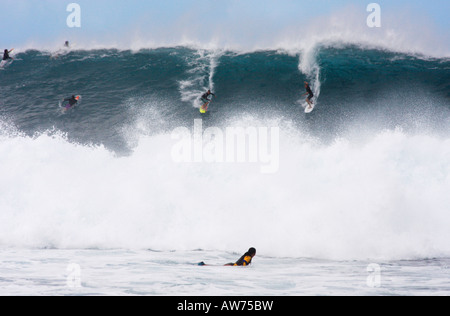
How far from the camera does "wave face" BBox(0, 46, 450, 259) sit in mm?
11305

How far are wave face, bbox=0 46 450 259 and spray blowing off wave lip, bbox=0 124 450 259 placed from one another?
0.05m

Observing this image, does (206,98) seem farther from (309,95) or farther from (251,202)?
(251,202)

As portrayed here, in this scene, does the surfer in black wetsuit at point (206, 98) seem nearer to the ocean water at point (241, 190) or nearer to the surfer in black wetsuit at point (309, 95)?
the ocean water at point (241, 190)

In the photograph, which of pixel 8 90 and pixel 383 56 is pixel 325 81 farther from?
pixel 8 90

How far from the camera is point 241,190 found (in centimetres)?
1275

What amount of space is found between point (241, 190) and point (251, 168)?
45.2 inches

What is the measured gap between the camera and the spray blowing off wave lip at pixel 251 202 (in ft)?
35.9

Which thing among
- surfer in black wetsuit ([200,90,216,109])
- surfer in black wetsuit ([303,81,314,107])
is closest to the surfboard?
surfer in black wetsuit ([200,90,216,109])

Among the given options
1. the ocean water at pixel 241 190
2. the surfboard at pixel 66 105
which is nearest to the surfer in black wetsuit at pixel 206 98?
the ocean water at pixel 241 190

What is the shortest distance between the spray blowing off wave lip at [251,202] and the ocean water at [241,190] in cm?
5

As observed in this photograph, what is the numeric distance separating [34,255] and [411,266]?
11165 millimetres

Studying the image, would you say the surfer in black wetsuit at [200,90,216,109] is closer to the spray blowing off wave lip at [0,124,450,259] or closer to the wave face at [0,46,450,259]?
the wave face at [0,46,450,259]

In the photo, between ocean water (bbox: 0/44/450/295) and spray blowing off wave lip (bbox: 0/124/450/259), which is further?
spray blowing off wave lip (bbox: 0/124/450/259)

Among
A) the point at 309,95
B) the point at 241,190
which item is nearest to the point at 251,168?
the point at 241,190
